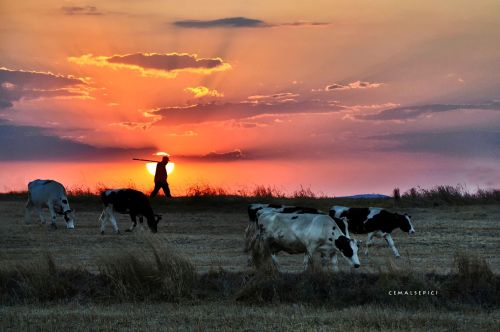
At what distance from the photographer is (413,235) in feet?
103

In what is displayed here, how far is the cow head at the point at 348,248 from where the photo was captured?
20875mm

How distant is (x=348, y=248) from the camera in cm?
2098

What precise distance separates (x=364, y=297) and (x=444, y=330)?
3072 millimetres

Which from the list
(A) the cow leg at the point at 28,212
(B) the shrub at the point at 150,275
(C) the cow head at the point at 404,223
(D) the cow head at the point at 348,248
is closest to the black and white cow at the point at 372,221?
(C) the cow head at the point at 404,223

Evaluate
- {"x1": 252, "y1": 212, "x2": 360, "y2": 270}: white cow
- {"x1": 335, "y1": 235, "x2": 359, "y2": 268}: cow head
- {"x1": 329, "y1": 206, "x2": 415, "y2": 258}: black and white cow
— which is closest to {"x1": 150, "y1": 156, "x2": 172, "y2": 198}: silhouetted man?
{"x1": 329, "y1": 206, "x2": 415, "y2": 258}: black and white cow

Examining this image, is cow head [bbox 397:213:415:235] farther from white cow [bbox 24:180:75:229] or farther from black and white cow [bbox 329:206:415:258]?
white cow [bbox 24:180:75:229]

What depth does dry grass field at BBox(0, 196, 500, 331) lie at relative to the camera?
51.9 feet

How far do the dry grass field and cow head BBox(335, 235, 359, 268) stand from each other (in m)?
0.60

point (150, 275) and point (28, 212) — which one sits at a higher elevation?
point (28, 212)

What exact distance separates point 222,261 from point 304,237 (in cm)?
374

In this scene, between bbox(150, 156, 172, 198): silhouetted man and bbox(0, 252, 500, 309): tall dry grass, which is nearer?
bbox(0, 252, 500, 309): tall dry grass

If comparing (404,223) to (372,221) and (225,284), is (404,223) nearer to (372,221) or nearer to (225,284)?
(372,221)

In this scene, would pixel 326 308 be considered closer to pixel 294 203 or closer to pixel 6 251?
pixel 6 251

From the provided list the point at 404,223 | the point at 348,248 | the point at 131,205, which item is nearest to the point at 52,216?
the point at 131,205
